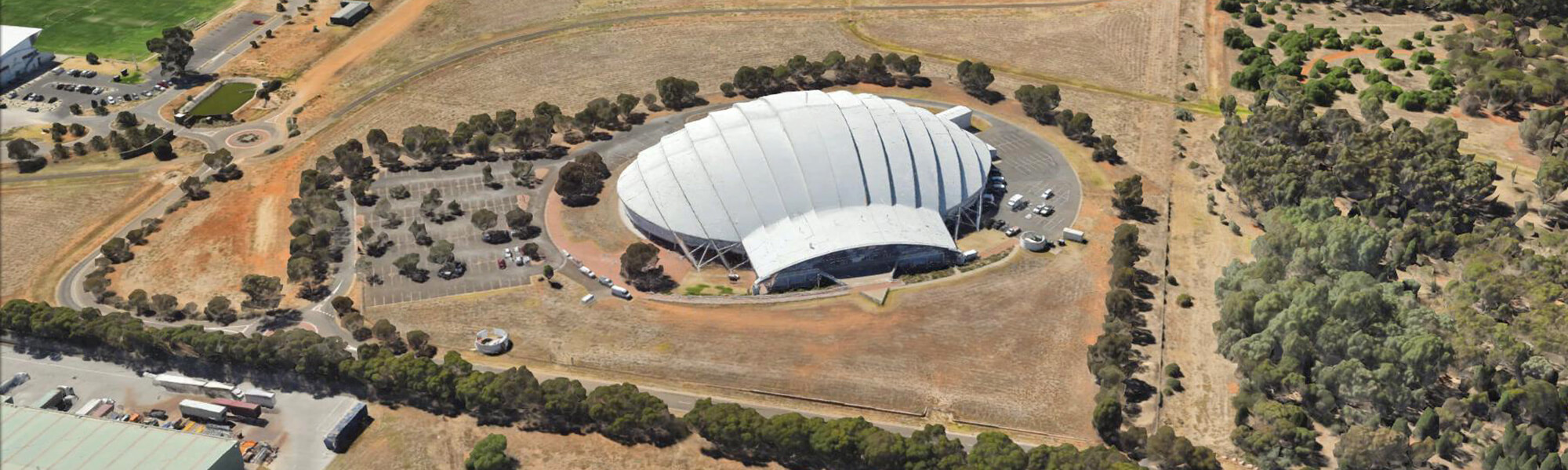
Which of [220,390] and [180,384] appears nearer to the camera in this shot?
[220,390]

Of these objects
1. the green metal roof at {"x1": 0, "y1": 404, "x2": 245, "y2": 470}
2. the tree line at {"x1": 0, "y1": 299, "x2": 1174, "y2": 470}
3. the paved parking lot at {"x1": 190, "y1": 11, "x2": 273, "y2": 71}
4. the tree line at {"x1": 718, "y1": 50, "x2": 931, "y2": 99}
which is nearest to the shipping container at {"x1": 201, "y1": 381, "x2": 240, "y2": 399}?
the tree line at {"x1": 0, "y1": 299, "x2": 1174, "y2": 470}

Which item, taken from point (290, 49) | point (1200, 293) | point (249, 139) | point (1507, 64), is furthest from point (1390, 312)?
point (290, 49)

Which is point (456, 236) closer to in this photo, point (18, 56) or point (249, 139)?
point (249, 139)

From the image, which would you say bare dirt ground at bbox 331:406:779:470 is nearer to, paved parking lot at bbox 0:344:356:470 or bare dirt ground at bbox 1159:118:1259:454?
paved parking lot at bbox 0:344:356:470

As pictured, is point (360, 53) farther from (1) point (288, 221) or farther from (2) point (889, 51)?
(2) point (889, 51)

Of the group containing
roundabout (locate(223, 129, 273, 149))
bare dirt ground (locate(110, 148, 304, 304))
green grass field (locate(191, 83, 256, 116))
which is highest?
green grass field (locate(191, 83, 256, 116))

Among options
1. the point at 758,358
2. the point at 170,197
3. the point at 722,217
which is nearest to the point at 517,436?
the point at 758,358

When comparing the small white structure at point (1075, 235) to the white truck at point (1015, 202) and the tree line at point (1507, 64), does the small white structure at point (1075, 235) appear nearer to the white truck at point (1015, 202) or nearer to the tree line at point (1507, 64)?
the white truck at point (1015, 202)
